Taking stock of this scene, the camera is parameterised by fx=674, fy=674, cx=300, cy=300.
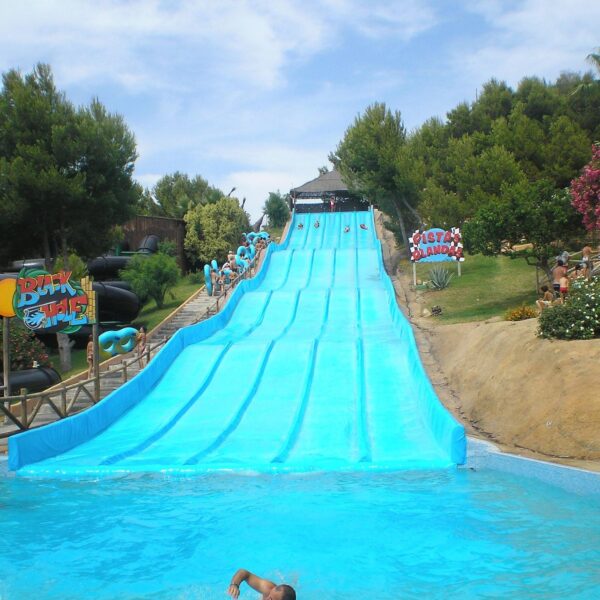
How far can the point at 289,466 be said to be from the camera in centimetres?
983

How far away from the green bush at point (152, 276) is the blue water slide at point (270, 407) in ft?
22.3

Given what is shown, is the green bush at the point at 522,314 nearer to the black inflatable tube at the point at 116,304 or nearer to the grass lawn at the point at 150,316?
the grass lawn at the point at 150,316

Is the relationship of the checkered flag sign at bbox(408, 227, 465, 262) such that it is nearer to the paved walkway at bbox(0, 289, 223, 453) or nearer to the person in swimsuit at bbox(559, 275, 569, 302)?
the paved walkway at bbox(0, 289, 223, 453)

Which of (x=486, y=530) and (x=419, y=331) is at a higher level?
(x=419, y=331)

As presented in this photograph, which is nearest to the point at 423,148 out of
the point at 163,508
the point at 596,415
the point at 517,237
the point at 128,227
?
the point at 128,227

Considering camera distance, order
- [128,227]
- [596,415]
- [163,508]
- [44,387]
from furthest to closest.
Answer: [128,227]
[44,387]
[596,415]
[163,508]

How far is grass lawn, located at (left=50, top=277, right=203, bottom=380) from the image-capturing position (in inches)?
840

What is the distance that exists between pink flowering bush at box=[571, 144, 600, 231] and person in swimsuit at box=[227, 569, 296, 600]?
14.0 meters

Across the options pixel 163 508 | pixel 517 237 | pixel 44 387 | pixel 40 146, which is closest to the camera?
pixel 163 508

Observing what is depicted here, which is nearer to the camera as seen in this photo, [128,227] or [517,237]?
[517,237]

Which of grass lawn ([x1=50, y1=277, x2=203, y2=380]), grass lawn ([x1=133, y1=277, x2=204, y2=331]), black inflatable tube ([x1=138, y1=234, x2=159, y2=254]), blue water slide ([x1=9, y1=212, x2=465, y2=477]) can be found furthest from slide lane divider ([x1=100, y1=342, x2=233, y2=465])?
black inflatable tube ([x1=138, y1=234, x2=159, y2=254])

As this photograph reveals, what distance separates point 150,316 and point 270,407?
14689 millimetres

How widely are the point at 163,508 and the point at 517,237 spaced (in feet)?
41.6

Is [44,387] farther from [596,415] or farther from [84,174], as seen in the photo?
[596,415]
